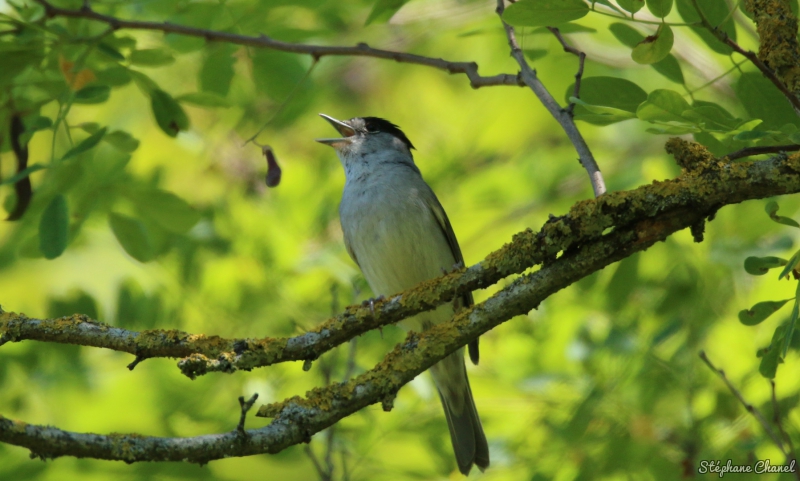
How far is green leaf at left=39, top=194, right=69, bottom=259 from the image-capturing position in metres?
3.60

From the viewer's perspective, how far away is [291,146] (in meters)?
8.61

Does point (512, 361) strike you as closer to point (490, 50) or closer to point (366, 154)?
point (366, 154)

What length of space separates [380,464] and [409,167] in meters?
2.05

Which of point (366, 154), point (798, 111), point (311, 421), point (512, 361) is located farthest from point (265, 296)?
point (798, 111)

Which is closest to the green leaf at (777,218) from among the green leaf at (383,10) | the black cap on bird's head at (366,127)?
the green leaf at (383,10)

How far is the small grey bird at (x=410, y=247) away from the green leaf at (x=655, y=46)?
7.71ft

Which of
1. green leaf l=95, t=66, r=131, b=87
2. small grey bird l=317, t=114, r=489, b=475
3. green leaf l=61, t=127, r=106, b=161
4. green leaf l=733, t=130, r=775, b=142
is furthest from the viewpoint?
small grey bird l=317, t=114, r=489, b=475

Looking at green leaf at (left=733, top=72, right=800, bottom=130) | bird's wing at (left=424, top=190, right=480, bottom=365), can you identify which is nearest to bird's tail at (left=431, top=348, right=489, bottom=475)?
bird's wing at (left=424, top=190, right=480, bottom=365)

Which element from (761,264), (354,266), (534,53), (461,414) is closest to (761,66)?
(761,264)

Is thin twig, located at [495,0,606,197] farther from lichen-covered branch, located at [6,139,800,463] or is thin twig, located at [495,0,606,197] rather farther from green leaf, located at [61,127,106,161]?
green leaf, located at [61,127,106,161]

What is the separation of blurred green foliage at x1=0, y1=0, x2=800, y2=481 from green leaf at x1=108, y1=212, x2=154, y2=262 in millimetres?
11

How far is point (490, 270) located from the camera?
278cm

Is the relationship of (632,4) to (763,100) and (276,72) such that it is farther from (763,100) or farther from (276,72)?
(276,72)

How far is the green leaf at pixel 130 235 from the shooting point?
13.5 ft
